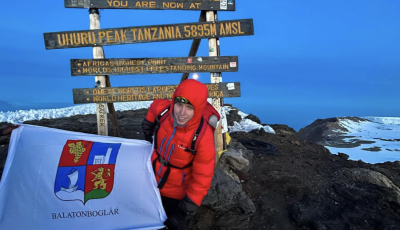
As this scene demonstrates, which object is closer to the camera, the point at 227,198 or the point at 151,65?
the point at 227,198

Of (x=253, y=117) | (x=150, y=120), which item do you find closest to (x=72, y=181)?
(x=150, y=120)

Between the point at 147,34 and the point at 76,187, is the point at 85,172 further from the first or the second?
the point at 147,34

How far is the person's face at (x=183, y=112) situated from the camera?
2.52 metres

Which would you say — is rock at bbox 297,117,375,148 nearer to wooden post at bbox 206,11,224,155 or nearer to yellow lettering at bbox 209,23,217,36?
wooden post at bbox 206,11,224,155

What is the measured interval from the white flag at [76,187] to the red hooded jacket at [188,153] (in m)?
0.23

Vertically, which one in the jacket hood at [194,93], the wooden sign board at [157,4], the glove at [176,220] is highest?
the wooden sign board at [157,4]

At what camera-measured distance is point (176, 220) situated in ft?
9.51

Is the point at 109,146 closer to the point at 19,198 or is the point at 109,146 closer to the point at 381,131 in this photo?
the point at 19,198

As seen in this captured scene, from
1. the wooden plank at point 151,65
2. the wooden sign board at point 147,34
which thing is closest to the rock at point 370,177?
the wooden plank at point 151,65

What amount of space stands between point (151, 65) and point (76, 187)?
120 inches

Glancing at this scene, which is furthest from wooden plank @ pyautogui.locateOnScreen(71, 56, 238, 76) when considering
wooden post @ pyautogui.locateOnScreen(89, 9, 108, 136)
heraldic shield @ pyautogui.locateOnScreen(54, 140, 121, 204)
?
heraldic shield @ pyautogui.locateOnScreen(54, 140, 121, 204)

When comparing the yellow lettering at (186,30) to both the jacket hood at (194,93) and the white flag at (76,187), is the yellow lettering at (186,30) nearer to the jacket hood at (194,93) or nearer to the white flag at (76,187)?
the white flag at (76,187)

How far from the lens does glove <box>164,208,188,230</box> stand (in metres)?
2.88

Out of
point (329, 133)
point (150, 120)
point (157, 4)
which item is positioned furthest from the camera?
point (329, 133)
